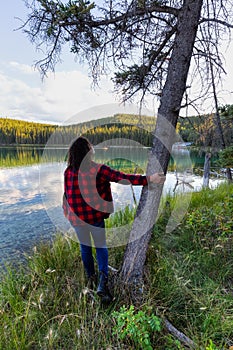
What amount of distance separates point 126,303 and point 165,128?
181 cm

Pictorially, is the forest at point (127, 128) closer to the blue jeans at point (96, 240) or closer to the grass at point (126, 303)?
the blue jeans at point (96, 240)

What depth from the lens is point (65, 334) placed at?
69.7 inches

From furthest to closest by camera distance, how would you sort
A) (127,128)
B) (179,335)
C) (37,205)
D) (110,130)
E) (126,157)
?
1. (37,205)
2. (126,157)
3. (127,128)
4. (110,130)
5. (179,335)

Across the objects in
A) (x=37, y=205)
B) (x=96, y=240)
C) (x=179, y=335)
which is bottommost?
(x=37, y=205)

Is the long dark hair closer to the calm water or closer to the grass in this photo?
the grass

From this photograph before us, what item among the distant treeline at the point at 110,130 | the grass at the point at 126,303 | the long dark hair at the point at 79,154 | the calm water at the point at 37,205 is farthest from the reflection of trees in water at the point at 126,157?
the grass at the point at 126,303

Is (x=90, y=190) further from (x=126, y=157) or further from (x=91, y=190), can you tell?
(x=126, y=157)

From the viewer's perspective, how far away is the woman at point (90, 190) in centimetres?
Result: 189

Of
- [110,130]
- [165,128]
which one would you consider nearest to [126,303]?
[165,128]

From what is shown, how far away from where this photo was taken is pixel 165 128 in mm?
2074

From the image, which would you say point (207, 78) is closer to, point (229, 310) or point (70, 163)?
point (70, 163)

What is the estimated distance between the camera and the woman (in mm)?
1894

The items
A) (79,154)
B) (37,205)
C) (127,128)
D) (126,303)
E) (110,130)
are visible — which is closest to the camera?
(79,154)

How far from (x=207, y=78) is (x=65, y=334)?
11.1ft
